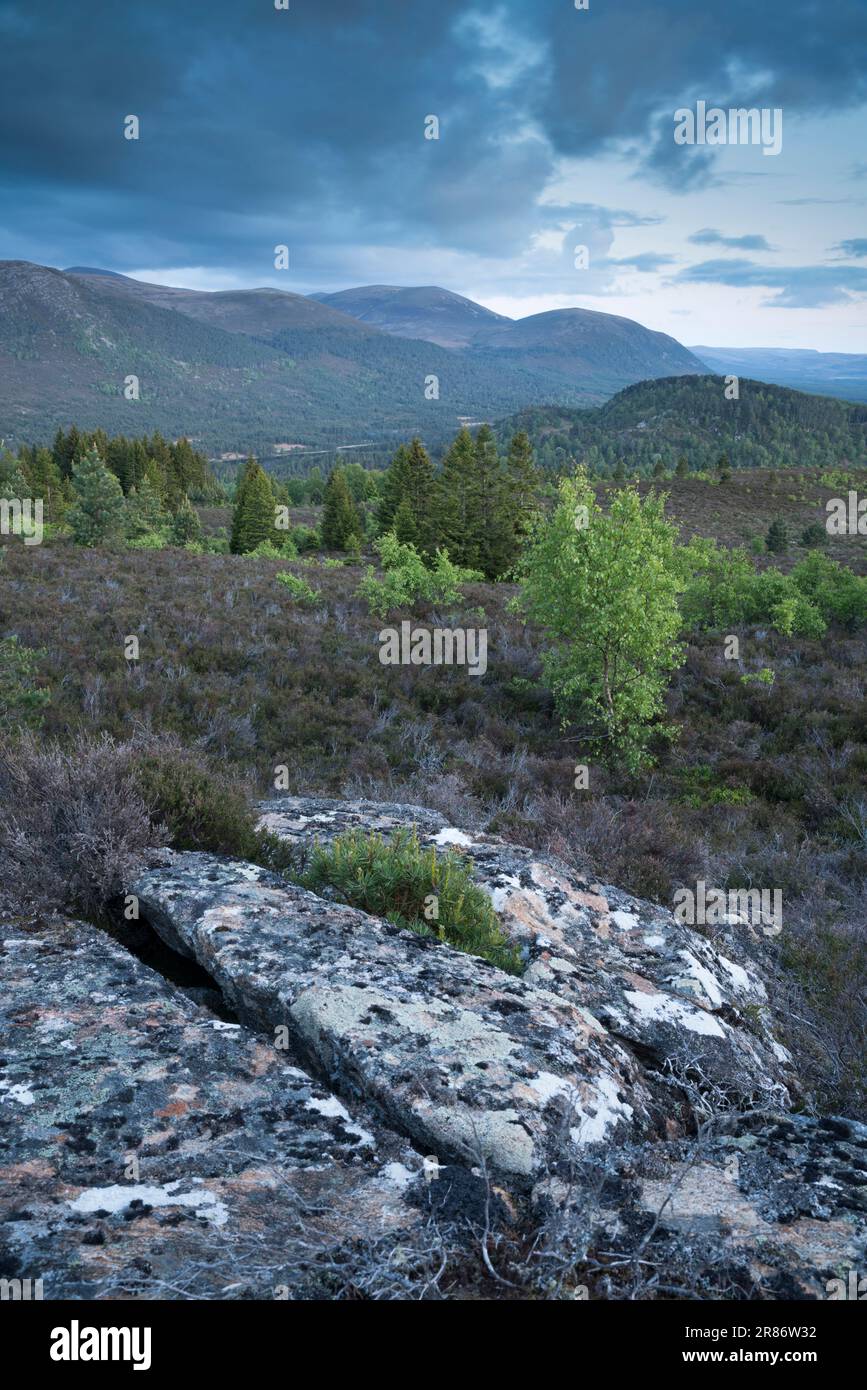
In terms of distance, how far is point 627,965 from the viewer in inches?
183

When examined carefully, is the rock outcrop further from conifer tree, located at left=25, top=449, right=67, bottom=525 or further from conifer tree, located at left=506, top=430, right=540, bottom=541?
conifer tree, located at left=25, top=449, right=67, bottom=525

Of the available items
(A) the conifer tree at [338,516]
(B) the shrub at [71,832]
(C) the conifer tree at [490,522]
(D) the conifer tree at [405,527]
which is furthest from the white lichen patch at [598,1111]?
(A) the conifer tree at [338,516]

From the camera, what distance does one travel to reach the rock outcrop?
2.19 m

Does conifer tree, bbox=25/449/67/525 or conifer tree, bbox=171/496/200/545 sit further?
conifer tree, bbox=25/449/67/525

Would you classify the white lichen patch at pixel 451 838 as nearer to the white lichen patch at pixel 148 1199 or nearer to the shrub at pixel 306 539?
the white lichen patch at pixel 148 1199

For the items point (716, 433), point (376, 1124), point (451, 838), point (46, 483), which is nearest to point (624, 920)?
point (451, 838)

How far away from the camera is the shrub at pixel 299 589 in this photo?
21703 mm

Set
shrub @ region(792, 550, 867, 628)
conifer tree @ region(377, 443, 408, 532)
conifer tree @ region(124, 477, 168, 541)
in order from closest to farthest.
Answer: shrub @ region(792, 550, 867, 628), conifer tree @ region(124, 477, 168, 541), conifer tree @ region(377, 443, 408, 532)

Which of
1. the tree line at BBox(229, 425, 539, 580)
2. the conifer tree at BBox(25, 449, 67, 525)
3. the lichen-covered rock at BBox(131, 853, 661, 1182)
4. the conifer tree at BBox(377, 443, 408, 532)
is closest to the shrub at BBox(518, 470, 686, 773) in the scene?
the lichen-covered rock at BBox(131, 853, 661, 1182)

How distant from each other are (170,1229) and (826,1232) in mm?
2231

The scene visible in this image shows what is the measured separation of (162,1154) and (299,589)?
20600 mm

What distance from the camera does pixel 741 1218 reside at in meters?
2.52

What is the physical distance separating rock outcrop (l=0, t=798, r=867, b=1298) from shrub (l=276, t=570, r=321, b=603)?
1785cm
